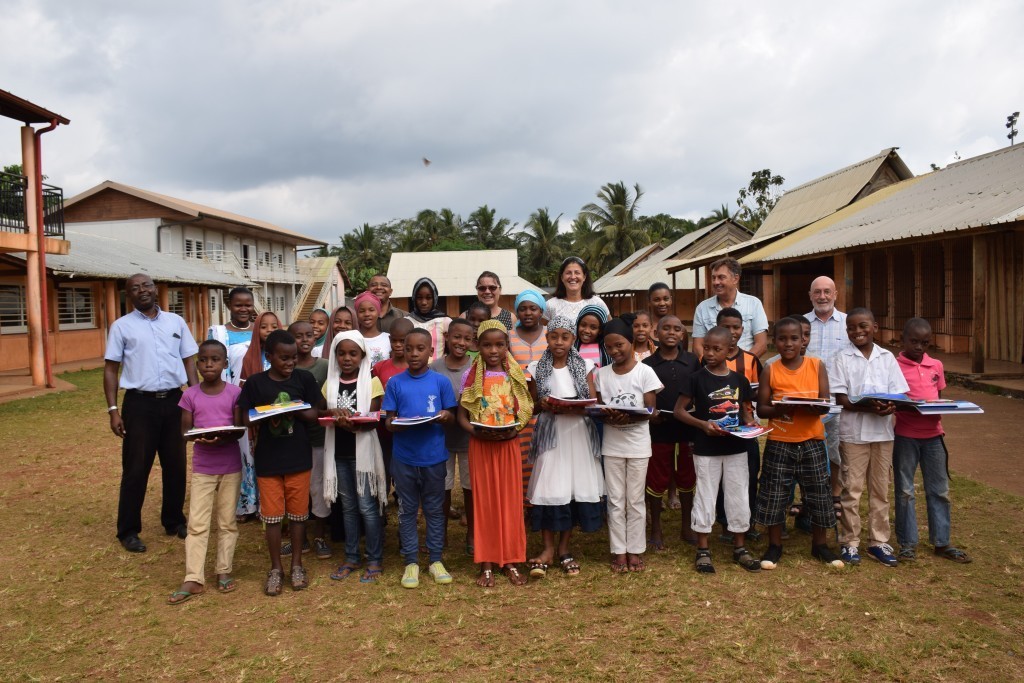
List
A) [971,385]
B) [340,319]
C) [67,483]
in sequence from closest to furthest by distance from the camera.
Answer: [340,319] → [67,483] → [971,385]

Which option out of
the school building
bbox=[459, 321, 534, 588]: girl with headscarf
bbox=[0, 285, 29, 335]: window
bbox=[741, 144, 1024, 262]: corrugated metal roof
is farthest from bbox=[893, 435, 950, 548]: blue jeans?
the school building

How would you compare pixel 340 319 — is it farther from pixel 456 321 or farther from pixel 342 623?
pixel 342 623

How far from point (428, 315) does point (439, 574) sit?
223cm

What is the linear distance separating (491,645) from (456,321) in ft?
6.72

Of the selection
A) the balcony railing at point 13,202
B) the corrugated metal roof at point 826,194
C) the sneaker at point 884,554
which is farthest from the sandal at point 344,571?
the corrugated metal roof at point 826,194

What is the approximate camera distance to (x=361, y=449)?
4.29 m

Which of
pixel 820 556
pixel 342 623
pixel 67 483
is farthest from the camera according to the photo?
Answer: pixel 67 483

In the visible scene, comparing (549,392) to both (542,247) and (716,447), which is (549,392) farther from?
(542,247)

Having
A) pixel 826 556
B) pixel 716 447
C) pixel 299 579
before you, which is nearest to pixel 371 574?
pixel 299 579

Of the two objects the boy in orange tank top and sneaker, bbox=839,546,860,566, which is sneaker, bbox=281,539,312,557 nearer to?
the boy in orange tank top

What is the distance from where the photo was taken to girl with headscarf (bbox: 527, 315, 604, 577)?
168 inches

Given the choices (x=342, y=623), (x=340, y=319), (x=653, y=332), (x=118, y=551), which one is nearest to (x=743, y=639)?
(x=342, y=623)

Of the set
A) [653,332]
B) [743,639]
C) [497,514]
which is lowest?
[743,639]

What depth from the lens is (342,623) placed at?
3.64 m
